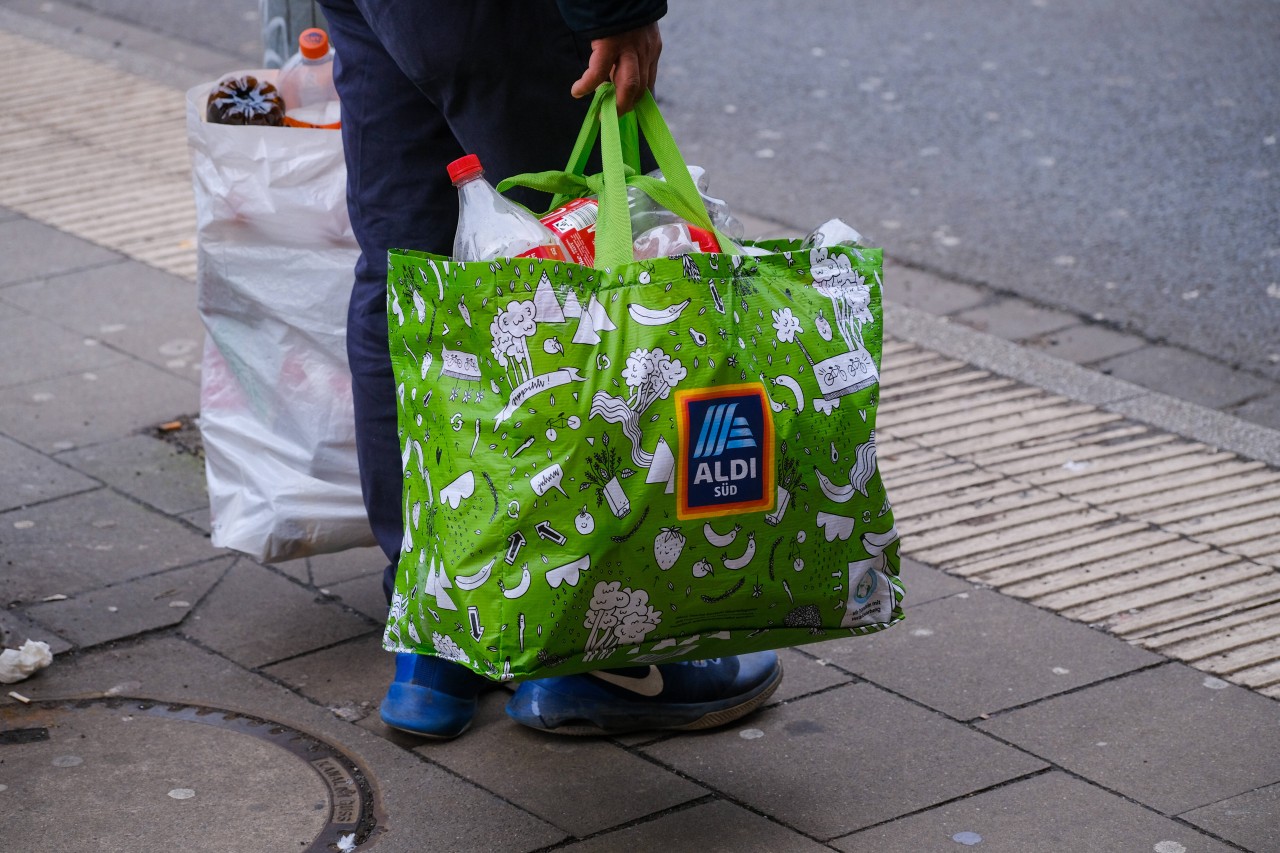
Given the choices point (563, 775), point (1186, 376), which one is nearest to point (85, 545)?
point (563, 775)

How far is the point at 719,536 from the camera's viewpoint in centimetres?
223

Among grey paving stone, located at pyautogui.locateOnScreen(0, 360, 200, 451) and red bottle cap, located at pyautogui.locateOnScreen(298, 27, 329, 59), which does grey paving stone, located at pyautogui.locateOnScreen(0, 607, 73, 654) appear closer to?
grey paving stone, located at pyautogui.locateOnScreen(0, 360, 200, 451)

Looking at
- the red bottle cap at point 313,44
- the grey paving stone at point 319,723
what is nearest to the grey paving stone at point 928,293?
Answer: the red bottle cap at point 313,44

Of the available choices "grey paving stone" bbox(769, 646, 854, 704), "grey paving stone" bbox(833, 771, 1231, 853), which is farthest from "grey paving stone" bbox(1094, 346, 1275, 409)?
"grey paving stone" bbox(833, 771, 1231, 853)

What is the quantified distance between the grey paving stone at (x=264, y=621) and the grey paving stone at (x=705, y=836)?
84cm

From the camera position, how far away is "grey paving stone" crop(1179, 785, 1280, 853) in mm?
2482

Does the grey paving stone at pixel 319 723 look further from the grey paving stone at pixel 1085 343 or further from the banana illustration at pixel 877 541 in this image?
the grey paving stone at pixel 1085 343

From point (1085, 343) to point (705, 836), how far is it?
2.70 metres

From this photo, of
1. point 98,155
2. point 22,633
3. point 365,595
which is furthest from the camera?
point 98,155

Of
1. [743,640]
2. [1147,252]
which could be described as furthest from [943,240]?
[743,640]

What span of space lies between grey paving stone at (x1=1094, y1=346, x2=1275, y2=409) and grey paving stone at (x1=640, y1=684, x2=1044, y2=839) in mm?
1917

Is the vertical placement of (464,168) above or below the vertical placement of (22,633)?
above

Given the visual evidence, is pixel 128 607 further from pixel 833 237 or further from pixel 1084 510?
pixel 1084 510

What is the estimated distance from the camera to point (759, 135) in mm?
6801
